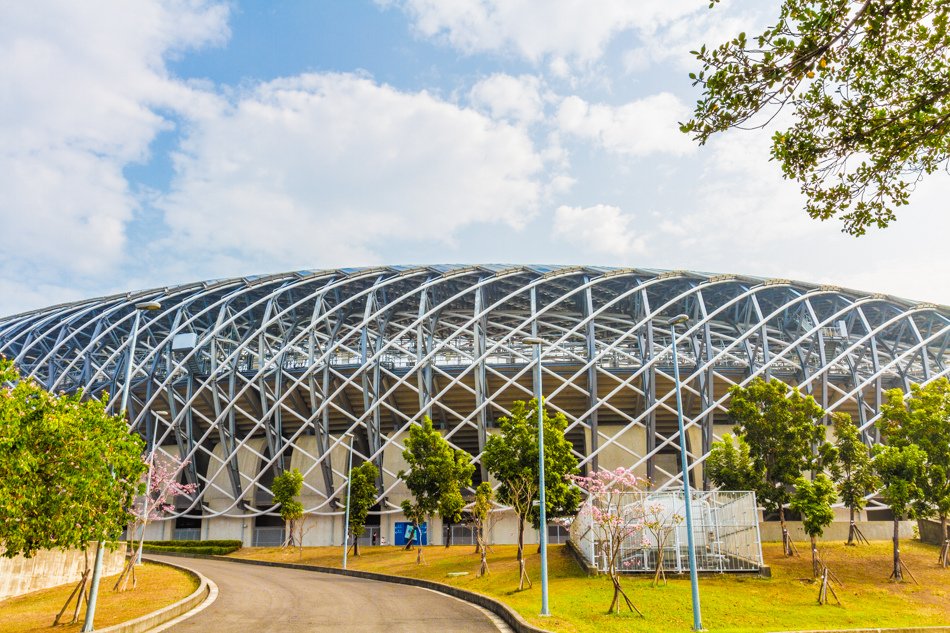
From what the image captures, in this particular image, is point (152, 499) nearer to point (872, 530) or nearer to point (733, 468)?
point (733, 468)

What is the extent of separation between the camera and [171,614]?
16.0 metres

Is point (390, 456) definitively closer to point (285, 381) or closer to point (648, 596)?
point (285, 381)

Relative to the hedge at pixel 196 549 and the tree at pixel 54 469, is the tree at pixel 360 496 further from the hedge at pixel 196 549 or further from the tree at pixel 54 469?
the tree at pixel 54 469

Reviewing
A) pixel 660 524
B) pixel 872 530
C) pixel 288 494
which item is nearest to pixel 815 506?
pixel 660 524

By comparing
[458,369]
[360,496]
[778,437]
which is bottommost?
[360,496]

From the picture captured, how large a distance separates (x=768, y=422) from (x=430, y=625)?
17739 mm

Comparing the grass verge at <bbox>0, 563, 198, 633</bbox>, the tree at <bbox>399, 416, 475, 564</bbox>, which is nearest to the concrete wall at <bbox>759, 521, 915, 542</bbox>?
the tree at <bbox>399, 416, 475, 564</bbox>

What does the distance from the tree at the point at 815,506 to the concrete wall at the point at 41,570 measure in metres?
23.6

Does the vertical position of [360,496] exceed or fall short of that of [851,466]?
it falls short

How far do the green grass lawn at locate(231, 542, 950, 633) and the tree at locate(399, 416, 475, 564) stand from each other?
279 cm

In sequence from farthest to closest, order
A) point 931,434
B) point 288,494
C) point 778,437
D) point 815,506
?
1. point 288,494
2. point 778,437
3. point 931,434
4. point 815,506

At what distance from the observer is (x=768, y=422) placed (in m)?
26.4

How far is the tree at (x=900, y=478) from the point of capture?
23.5 metres

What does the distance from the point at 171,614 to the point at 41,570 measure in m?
8.81
